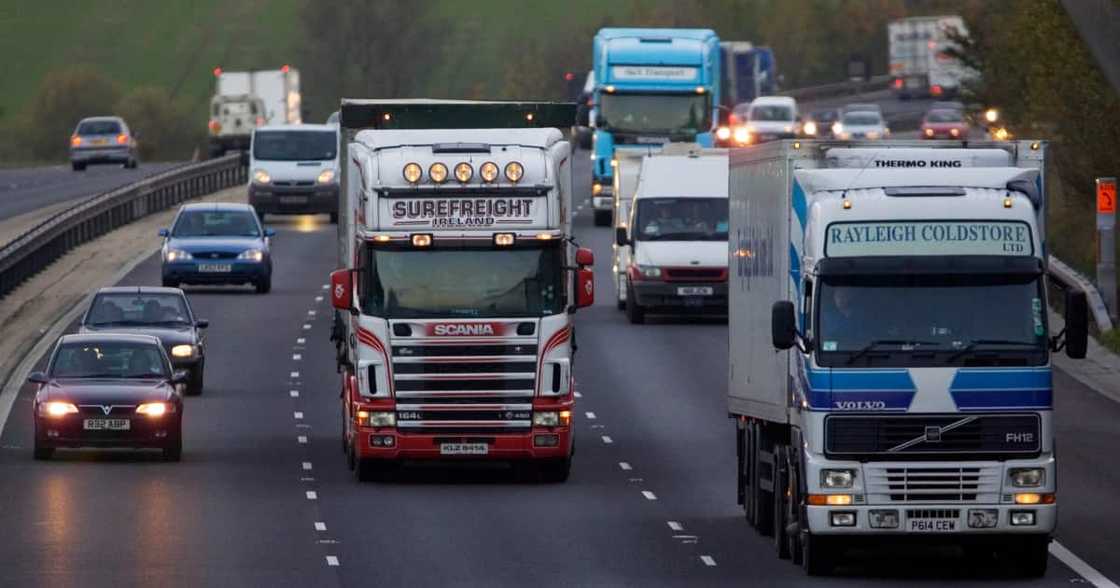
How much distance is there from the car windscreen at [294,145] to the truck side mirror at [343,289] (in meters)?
33.3

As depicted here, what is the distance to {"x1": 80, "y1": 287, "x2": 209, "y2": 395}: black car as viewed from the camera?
3522 centimetres

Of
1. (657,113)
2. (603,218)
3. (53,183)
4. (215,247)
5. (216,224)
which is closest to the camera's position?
(215,247)

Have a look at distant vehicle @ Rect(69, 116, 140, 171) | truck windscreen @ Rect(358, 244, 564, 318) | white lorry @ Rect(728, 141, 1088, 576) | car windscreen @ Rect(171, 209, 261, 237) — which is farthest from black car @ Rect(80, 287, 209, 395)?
distant vehicle @ Rect(69, 116, 140, 171)

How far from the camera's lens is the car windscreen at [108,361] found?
29375 millimetres

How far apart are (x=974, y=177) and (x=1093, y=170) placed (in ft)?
105

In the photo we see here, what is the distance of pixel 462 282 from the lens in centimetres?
2652

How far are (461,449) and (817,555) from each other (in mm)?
7320

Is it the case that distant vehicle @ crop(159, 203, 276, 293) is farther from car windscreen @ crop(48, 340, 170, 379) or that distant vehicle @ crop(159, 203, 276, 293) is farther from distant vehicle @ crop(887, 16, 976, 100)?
distant vehicle @ crop(887, 16, 976, 100)

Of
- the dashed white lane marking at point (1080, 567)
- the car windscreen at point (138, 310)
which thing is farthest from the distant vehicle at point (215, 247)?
the dashed white lane marking at point (1080, 567)

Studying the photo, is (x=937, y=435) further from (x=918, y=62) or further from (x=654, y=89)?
(x=918, y=62)

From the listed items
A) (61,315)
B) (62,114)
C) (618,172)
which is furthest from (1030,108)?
(62,114)

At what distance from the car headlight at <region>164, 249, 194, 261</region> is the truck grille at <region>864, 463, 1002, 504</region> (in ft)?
92.8

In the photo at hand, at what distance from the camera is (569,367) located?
26.8 metres

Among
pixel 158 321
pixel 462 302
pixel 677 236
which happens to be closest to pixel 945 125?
pixel 677 236
